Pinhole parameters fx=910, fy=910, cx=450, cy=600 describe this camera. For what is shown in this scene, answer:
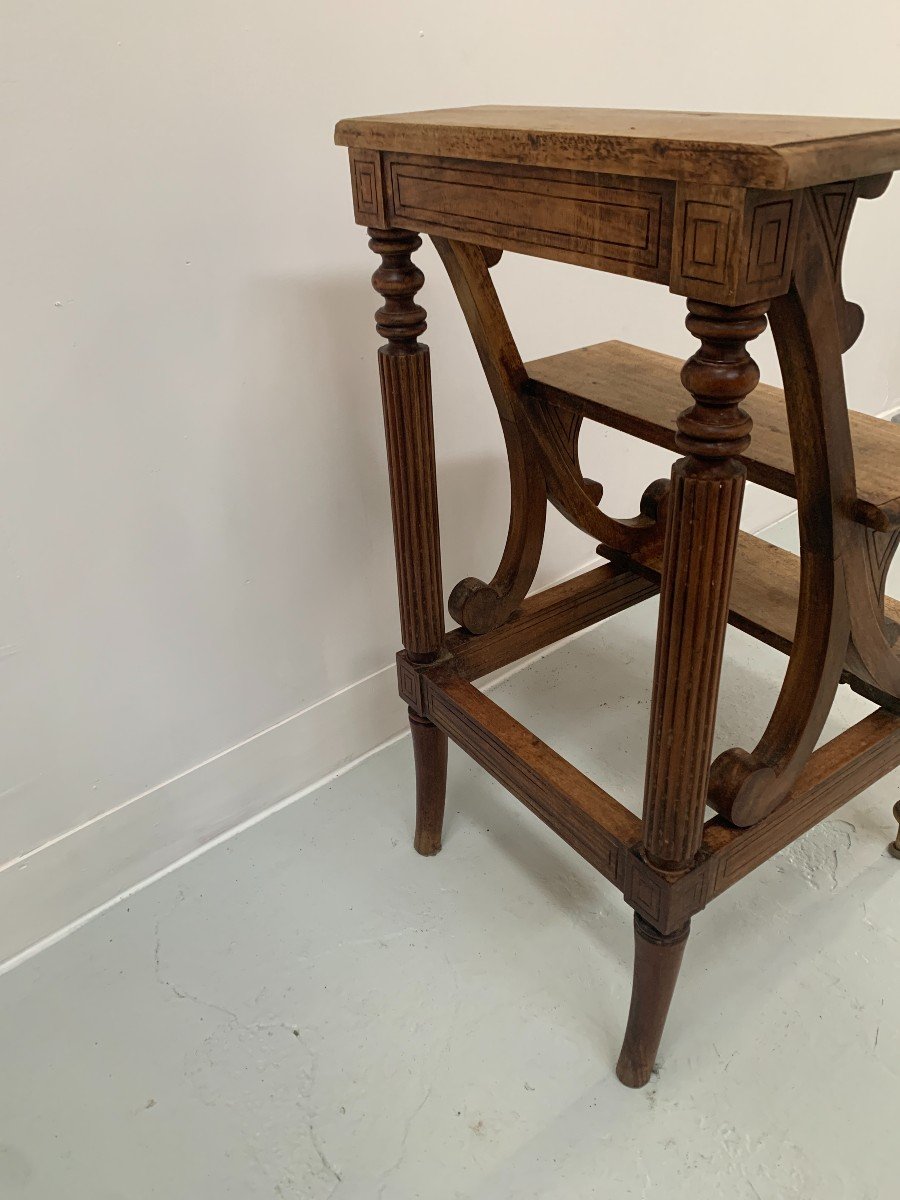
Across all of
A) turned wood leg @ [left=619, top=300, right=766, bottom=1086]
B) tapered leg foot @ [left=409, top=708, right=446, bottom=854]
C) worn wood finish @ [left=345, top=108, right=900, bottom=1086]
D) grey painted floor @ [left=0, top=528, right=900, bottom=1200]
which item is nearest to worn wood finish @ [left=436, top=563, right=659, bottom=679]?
worn wood finish @ [left=345, top=108, right=900, bottom=1086]

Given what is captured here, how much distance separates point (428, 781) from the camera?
1.54 m

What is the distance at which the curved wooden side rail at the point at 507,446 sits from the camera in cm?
125

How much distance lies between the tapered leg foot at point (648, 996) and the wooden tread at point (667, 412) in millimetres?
559

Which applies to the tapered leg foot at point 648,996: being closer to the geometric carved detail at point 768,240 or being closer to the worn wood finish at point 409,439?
the worn wood finish at point 409,439

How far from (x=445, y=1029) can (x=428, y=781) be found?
389 mm

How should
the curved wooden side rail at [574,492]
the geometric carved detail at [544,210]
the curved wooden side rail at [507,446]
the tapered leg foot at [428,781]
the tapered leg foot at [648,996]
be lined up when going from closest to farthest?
the geometric carved detail at [544,210] < the tapered leg foot at [648,996] < the curved wooden side rail at [507,446] < the curved wooden side rail at [574,492] < the tapered leg foot at [428,781]

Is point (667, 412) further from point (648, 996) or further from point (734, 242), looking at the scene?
point (648, 996)

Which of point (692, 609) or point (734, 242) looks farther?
point (692, 609)

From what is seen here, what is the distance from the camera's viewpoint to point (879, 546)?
107cm

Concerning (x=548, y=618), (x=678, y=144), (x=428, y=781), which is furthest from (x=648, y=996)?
(x=678, y=144)

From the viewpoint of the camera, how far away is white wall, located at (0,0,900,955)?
1189mm

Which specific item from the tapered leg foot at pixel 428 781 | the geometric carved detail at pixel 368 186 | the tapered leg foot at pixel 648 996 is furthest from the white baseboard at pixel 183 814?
the geometric carved detail at pixel 368 186

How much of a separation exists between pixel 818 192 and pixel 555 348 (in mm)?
1136

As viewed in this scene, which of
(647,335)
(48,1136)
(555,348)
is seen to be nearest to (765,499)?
(647,335)
